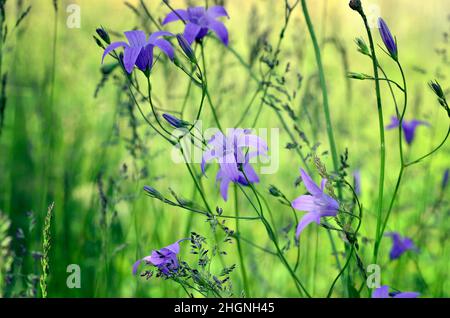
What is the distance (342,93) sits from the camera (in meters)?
3.18

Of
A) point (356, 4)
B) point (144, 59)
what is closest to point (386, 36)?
point (356, 4)

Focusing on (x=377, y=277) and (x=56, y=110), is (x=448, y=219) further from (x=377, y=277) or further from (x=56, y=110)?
(x=56, y=110)

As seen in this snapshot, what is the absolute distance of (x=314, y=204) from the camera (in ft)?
3.53

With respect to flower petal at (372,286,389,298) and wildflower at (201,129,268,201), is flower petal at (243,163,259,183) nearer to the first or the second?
wildflower at (201,129,268,201)

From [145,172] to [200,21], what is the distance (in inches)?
15.5

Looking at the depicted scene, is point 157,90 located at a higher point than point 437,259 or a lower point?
higher

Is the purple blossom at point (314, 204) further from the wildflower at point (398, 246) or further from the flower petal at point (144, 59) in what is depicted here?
the wildflower at point (398, 246)

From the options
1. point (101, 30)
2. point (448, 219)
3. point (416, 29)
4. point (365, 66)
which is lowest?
point (448, 219)

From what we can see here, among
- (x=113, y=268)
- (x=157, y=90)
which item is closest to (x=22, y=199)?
(x=113, y=268)

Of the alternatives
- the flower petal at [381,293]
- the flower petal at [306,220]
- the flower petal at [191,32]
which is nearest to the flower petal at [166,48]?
the flower petal at [191,32]

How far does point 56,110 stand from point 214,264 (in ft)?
2.61

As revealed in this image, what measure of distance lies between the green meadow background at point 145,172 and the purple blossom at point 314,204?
1.14ft

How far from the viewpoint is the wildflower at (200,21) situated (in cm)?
122

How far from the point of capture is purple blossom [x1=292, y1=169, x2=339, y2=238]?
41.8 inches
